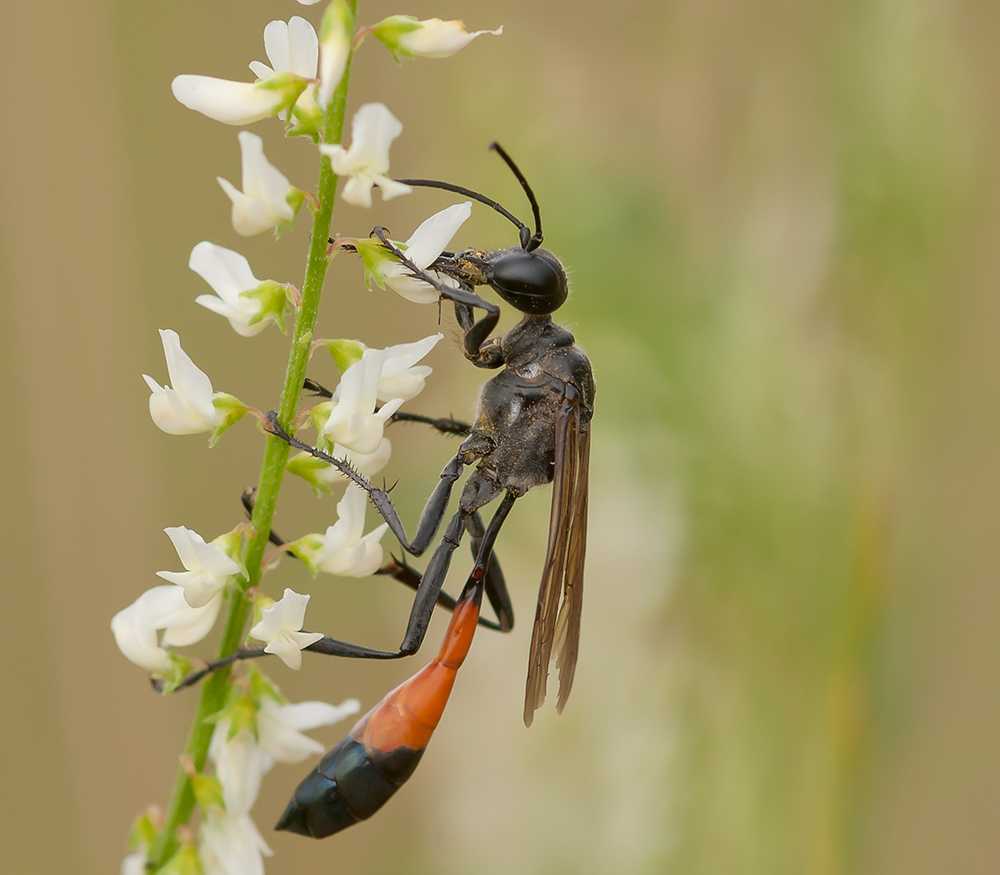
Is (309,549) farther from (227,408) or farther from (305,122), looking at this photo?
(305,122)

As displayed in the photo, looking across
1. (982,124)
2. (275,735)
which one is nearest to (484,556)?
(275,735)

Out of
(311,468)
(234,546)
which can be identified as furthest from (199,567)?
(311,468)

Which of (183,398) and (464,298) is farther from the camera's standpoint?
(464,298)

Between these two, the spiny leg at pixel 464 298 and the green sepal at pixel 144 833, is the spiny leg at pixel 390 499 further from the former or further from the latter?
the green sepal at pixel 144 833

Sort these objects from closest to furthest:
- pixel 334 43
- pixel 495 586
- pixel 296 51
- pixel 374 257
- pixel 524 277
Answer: pixel 334 43
pixel 296 51
pixel 374 257
pixel 524 277
pixel 495 586

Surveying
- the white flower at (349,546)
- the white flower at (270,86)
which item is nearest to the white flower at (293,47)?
the white flower at (270,86)

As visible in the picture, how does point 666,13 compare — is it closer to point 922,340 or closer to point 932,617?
point 922,340

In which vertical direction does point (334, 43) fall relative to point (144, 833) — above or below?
above
